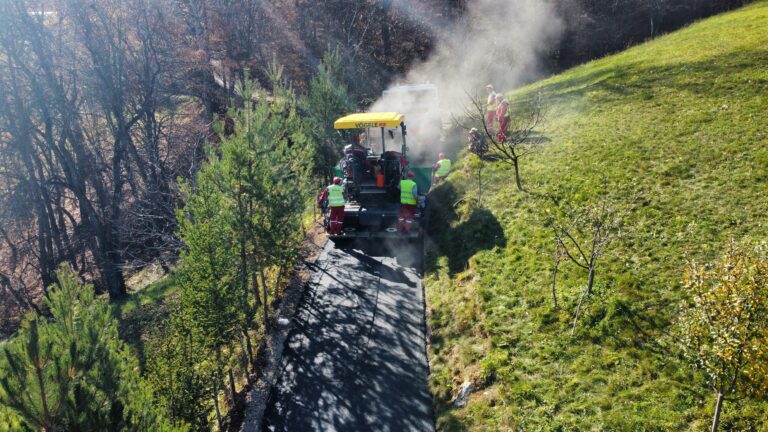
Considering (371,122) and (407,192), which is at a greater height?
(371,122)

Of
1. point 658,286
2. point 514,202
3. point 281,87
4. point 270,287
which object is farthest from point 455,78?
point 658,286

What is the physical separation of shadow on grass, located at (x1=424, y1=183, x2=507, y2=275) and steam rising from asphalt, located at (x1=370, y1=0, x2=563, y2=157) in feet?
62.2

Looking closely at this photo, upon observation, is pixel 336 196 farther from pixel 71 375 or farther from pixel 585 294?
pixel 71 375

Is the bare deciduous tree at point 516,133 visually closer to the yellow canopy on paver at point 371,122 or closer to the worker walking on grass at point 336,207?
the yellow canopy on paver at point 371,122

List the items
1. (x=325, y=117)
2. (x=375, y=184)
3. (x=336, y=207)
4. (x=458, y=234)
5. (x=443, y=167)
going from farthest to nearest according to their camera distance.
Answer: (x=325, y=117) → (x=443, y=167) → (x=375, y=184) → (x=336, y=207) → (x=458, y=234)

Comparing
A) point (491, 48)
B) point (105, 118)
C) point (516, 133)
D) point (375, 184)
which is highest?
point (491, 48)

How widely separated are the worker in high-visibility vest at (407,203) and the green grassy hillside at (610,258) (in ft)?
3.85

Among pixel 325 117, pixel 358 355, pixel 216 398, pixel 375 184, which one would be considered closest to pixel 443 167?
pixel 375 184

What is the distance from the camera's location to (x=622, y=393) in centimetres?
687

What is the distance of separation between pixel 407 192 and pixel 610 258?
6210 mm

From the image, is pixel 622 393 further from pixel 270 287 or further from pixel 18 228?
pixel 18 228

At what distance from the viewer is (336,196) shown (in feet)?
47.7

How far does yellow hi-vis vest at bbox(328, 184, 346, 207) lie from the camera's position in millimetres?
14438

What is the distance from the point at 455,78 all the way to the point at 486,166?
23225 mm
